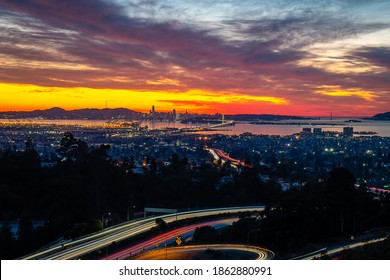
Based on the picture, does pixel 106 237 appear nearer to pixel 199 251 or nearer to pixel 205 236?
pixel 205 236

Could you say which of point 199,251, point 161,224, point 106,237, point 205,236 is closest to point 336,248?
point 199,251

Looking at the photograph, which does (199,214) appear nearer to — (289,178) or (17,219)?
(17,219)

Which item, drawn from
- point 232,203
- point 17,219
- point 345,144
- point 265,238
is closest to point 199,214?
point 232,203

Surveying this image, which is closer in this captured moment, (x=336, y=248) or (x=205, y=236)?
(x=336, y=248)

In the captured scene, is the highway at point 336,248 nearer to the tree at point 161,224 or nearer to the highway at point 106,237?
the highway at point 106,237

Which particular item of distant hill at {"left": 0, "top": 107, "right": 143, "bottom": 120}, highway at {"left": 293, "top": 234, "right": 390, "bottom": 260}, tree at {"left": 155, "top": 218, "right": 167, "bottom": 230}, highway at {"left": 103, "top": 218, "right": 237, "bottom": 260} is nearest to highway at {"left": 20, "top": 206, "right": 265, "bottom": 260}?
tree at {"left": 155, "top": 218, "right": 167, "bottom": 230}

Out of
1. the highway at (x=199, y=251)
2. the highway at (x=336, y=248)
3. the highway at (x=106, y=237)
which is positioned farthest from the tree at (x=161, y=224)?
the highway at (x=336, y=248)

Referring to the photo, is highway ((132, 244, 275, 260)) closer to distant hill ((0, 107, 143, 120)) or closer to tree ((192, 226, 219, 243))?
tree ((192, 226, 219, 243))
